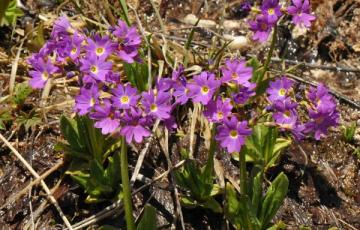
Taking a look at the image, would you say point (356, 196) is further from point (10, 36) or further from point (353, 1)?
point (10, 36)

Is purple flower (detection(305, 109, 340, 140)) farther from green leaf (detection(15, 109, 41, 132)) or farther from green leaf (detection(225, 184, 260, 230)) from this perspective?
green leaf (detection(15, 109, 41, 132))

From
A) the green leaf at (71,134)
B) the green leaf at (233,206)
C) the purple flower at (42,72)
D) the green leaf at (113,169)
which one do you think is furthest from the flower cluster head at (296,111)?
the green leaf at (71,134)

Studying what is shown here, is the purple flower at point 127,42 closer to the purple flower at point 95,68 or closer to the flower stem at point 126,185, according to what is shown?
the purple flower at point 95,68

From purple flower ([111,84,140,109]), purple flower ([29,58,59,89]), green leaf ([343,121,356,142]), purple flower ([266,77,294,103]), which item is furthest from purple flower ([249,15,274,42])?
purple flower ([29,58,59,89])

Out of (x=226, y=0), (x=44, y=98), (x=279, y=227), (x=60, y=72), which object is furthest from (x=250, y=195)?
(x=226, y=0)

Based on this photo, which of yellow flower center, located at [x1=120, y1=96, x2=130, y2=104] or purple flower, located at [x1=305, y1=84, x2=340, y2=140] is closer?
yellow flower center, located at [x1=120, y1=96, x2=130, y2=104]

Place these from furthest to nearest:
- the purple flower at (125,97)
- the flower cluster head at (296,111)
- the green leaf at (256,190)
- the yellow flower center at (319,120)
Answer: the green leaf at (256,190)
the yellow flower center at (319,120)
the flower cluster head at (296,111)
the purple flower at (125,97)
